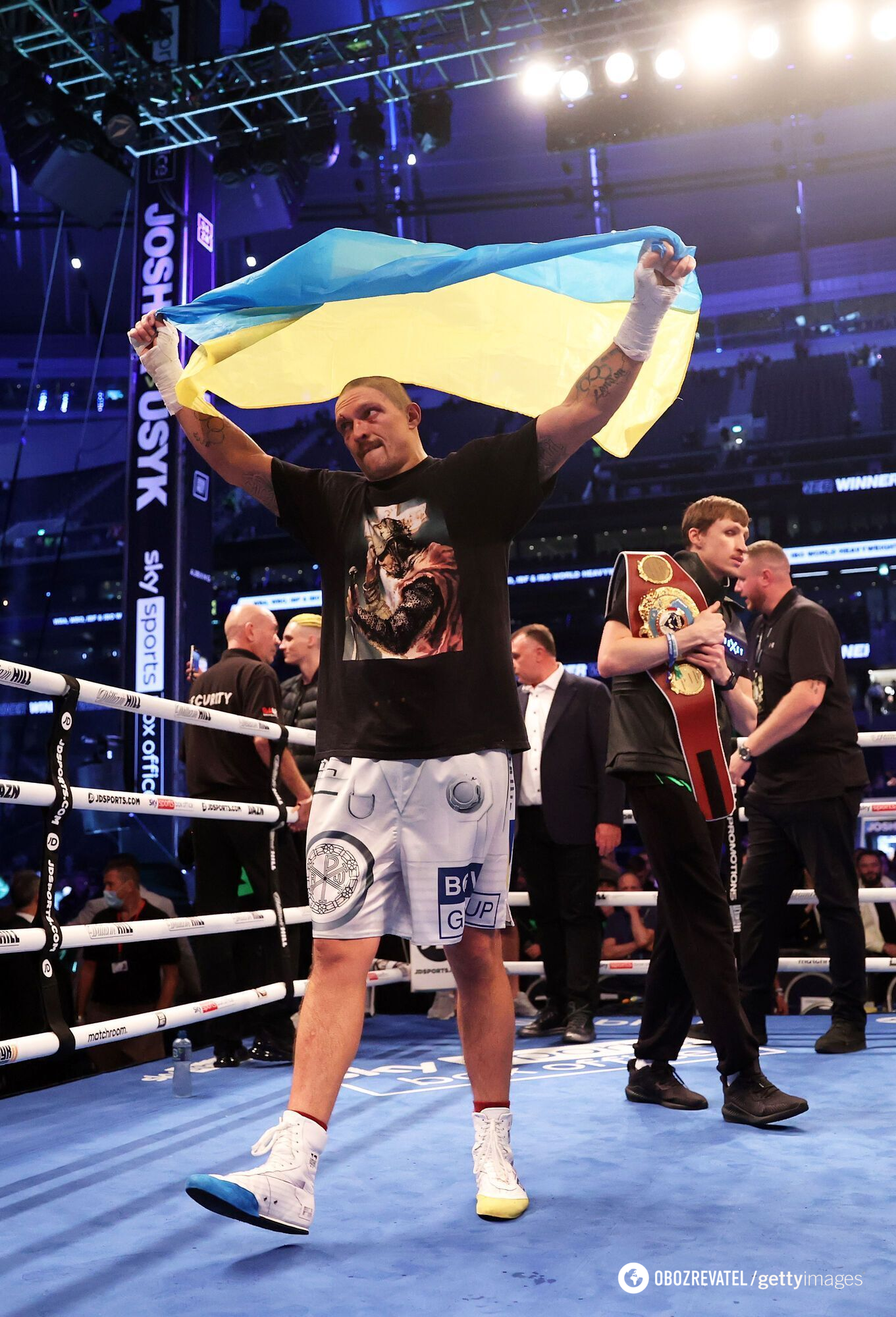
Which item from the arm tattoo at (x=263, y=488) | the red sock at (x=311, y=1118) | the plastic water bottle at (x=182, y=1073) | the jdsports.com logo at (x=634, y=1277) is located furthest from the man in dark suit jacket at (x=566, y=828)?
the jdsports.com logo at (x=634, y=1277)

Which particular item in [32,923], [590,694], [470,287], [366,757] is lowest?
[32,923]

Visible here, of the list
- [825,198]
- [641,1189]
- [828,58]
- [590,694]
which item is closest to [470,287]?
[641,1189]

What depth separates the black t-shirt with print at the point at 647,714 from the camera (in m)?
2.39

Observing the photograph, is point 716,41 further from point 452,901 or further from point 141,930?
point 452,901

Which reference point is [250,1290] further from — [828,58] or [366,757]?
[828,58]

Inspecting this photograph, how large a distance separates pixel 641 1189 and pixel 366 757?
847 mm

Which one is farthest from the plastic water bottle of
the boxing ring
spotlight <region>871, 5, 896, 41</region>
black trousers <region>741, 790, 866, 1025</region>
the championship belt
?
spotlight <region>871, 5, 896, 41</region>

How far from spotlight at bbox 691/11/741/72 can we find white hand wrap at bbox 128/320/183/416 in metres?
7.01

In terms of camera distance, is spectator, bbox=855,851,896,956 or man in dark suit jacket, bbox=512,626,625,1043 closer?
man in dark suit jacket, bbox=512,626,625,1043

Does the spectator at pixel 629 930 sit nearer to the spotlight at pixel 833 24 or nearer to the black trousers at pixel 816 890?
the black trousers at pixel 816 890

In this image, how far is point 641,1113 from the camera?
7.82ft

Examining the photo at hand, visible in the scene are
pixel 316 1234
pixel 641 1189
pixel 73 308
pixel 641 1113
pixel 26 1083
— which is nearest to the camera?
pixel 316 1234

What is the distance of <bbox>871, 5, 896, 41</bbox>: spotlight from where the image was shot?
731 centimetres

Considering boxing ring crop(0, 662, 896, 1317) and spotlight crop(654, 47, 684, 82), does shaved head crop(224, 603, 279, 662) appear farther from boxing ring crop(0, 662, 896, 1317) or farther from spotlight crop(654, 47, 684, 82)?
spotlight crop(654, 47, 684, 82)
